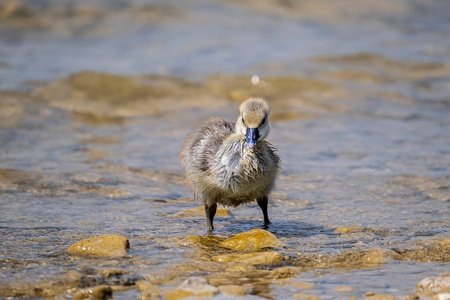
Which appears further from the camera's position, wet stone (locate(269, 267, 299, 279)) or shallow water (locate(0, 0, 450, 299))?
shallow water (locate(0, 0, 450, 299))

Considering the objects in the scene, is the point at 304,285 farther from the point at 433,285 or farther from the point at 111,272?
the point at 111,272

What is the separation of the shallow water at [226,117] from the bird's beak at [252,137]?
3.06 feet

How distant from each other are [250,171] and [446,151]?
187 inches

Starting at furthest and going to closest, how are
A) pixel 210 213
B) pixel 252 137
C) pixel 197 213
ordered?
pixel 197 213 < pixel 210 213 < pixel 252 137

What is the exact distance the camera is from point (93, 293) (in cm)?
436

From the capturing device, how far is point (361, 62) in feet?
51.3

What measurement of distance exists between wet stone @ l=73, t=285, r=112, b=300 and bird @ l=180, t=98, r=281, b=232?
76.2 inches

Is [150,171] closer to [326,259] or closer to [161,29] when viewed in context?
[326,259]

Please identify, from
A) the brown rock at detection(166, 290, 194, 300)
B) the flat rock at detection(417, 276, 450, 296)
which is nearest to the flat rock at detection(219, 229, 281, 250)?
the brown rock at detection(166, 290, 194, 300)

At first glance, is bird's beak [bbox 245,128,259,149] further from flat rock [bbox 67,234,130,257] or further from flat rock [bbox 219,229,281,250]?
flat rock [bbox 67,234,130,257]

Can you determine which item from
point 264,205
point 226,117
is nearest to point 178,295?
point 264,205

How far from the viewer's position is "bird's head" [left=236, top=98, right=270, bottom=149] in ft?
19.4

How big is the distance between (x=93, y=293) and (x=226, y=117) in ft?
25.7

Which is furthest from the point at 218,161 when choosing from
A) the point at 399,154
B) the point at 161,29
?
the point at 161,29
